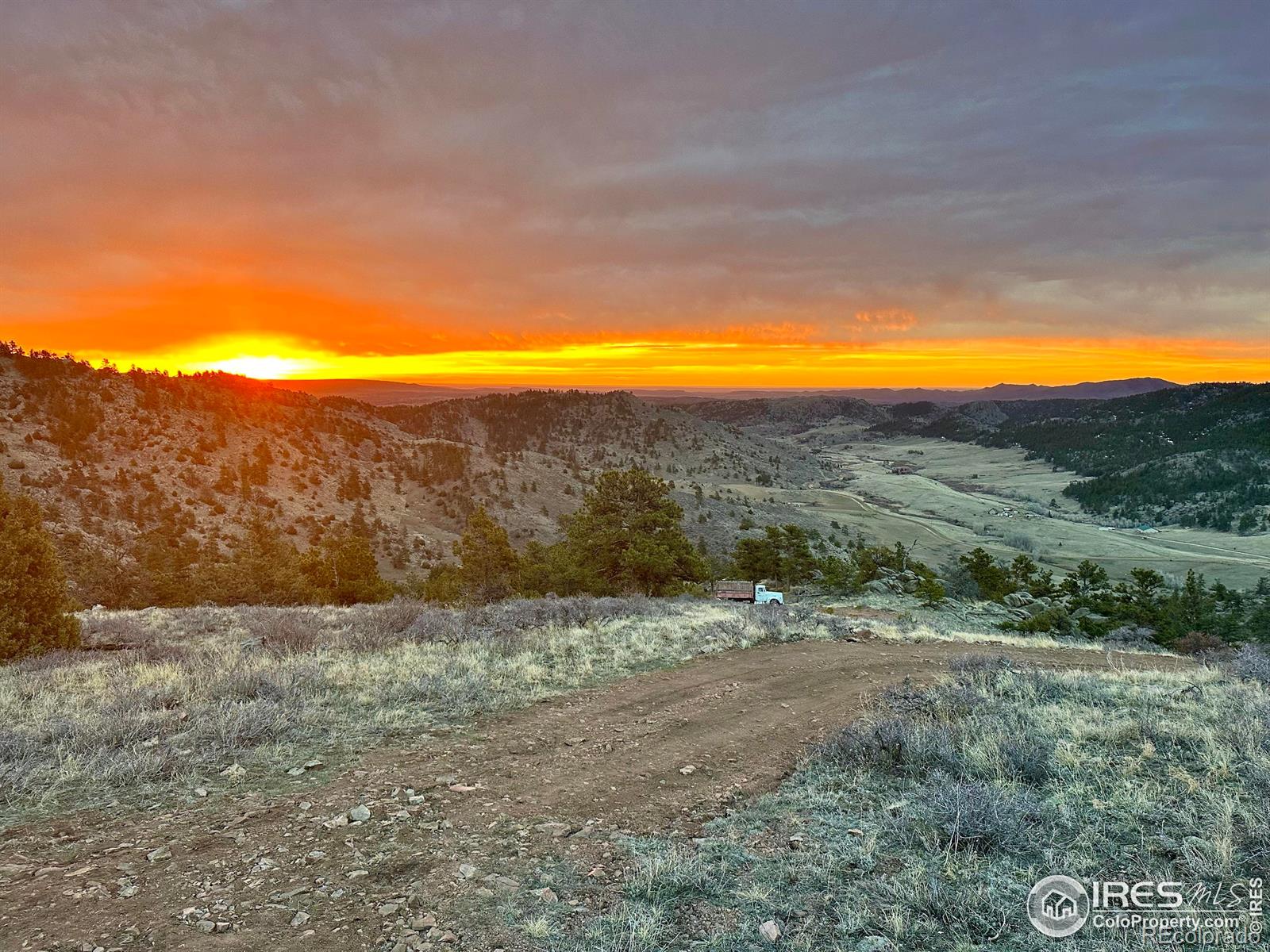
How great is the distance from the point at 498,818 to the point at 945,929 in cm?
409

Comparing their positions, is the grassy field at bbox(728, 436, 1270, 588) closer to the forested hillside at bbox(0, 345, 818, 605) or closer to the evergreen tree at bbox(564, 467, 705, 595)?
the forested hillside at bbox(0, 345, 818, 605)

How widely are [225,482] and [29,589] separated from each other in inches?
2098

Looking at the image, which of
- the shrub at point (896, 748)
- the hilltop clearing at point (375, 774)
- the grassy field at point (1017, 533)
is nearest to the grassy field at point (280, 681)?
the hilltop clearing at point (375, 774)

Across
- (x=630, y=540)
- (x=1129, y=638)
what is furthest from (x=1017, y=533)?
(x=630, y=540)

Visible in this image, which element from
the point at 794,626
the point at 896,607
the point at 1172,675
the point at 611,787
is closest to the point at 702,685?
the point at 611,787

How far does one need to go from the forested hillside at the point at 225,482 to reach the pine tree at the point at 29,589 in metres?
19.1

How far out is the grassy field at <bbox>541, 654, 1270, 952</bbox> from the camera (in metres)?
4.61

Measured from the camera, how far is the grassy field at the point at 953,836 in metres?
4.61

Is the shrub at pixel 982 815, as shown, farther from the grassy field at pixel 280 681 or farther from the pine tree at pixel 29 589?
the pine tree at pixel 29 589

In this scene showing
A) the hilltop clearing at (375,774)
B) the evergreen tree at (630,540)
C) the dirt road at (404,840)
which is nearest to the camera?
the dirt road at (404,840)

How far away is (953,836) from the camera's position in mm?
5582

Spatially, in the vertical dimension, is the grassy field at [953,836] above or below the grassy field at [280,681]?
above

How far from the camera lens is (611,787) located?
7.26 m

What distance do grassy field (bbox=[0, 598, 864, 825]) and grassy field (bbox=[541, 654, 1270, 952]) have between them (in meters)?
4.89
